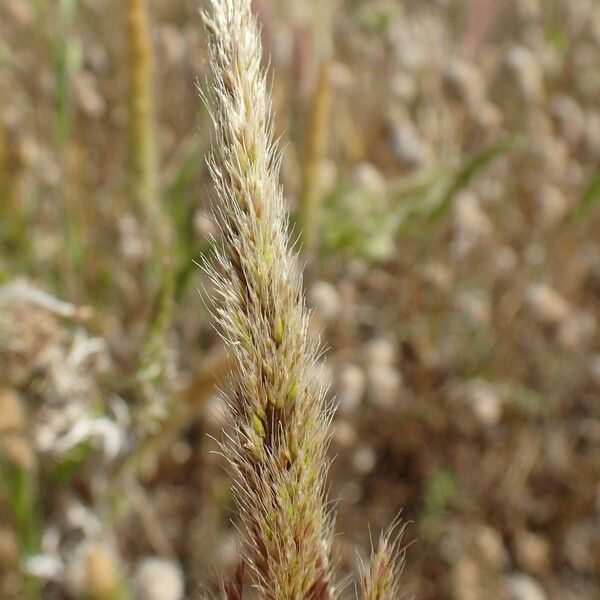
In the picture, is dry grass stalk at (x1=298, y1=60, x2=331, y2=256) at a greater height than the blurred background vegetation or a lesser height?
greater

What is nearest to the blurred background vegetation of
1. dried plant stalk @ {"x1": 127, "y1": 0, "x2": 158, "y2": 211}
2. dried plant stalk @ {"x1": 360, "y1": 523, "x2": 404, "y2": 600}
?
dried plant stalk @ {"x1": 127, "y1": 0, "x2": 158, "y2": 211}

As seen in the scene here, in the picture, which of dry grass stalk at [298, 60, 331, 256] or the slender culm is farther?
dry grass stalk at [298, 60, 331, 256]

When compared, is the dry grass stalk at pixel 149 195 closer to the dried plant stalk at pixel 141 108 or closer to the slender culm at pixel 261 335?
the dried plant stalk at pixel 141 108

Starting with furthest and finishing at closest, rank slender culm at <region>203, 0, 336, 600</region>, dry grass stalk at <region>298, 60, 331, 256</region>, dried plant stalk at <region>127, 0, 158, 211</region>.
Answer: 1. dry grass stalk at <region>298, 60, 331, 256</region>
2. dried plant stalk at <region>127, 0, 158, 211</region>
3. slender culm at <region>203, 0, 336, 600</region>

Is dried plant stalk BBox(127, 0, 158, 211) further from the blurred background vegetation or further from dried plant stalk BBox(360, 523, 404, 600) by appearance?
dried plant stalk BBox(360, 523, 404, 600)

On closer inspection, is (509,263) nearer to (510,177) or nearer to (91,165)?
(510,177)

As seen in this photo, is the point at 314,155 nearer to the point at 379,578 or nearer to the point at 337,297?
the point at 337,297
